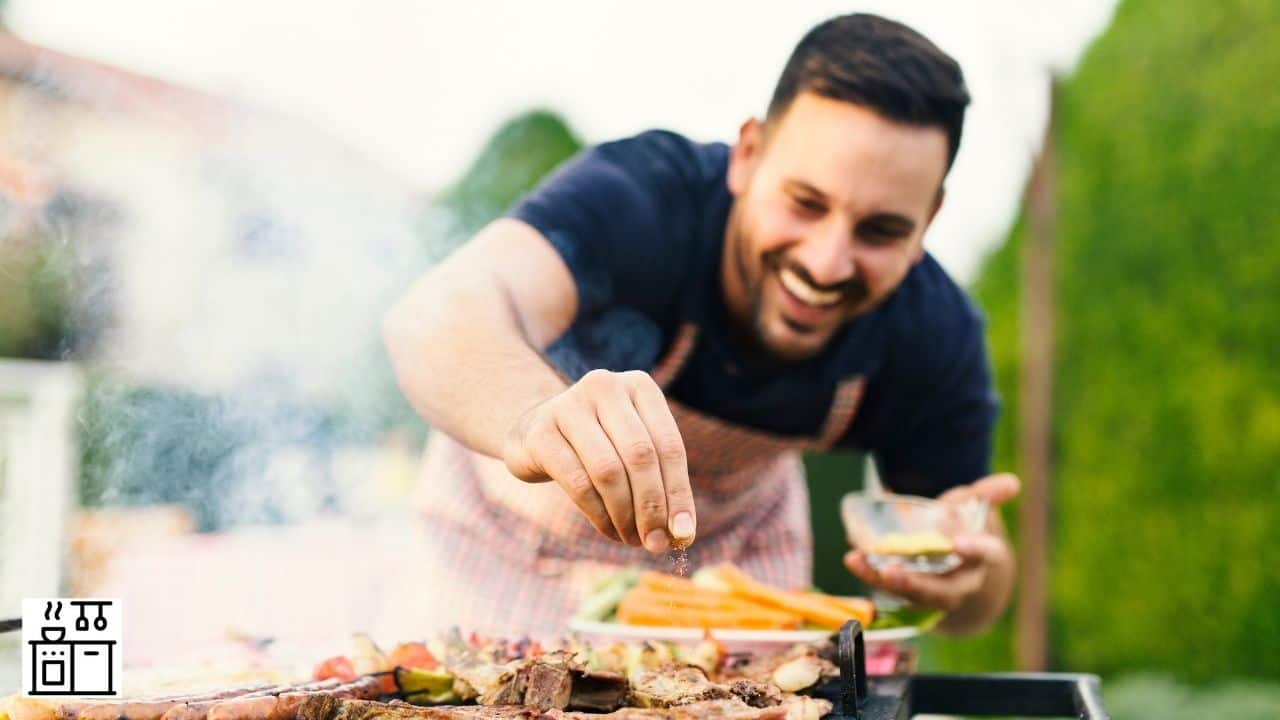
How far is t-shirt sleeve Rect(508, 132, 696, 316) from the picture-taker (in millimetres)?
2229

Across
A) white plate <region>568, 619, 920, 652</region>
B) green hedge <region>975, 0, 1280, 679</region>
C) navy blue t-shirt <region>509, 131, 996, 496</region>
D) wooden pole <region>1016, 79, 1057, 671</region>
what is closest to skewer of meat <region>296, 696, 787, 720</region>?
white plate <region>568, 619, 920, 652</region>

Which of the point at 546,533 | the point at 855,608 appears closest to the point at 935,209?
the point at 855,608

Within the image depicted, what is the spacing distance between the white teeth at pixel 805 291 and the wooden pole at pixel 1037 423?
13.8 feet

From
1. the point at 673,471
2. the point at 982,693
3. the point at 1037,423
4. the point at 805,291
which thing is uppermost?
the point at 805,291

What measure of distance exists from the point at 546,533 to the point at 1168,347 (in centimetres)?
454

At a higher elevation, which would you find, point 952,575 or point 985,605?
point 952,575

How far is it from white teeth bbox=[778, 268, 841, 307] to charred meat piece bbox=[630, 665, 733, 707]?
3.23 ft

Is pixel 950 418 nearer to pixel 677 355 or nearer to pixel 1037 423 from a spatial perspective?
pixel 677 355

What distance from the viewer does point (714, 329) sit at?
8.48 feet

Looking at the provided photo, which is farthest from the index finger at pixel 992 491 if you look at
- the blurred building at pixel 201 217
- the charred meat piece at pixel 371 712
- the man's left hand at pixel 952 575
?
the blurred building at pixel 201 217

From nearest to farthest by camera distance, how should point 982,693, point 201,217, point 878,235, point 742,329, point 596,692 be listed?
point 596,692 → point 982,693 → point 878,235 → point 742,329 → point 201,217

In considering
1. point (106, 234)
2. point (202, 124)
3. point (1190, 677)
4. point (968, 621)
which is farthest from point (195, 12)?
point (1190, 677)

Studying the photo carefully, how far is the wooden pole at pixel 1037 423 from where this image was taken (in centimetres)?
610

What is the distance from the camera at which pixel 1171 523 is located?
19.6ft
